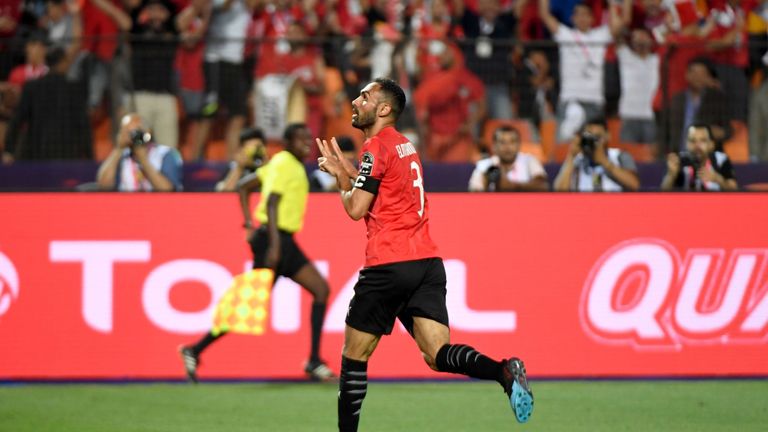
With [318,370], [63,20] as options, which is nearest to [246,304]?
[318,370]

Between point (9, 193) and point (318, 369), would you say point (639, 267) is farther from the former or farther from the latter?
point (9, 193)

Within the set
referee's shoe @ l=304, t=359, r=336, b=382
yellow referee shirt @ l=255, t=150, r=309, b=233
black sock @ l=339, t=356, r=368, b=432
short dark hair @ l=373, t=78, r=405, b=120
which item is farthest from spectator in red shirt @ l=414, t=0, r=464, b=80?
black sock @ l=339, t=356, r=368, b=432

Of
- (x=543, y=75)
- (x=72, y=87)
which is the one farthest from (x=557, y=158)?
(x=72, y=87)

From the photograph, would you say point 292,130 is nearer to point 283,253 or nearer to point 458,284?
point 283,253

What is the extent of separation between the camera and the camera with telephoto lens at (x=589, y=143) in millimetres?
12664

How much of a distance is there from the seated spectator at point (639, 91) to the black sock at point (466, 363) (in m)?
6.97

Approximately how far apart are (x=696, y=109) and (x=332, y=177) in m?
3.84

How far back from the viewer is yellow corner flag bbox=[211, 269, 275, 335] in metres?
11.3

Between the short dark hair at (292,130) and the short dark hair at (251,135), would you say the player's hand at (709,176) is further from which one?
the short dark hair at (251,135)

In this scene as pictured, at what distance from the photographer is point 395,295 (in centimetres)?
731

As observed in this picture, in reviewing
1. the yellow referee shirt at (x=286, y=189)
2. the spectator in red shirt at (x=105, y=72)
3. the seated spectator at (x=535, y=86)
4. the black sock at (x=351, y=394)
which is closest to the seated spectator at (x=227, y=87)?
the spectator in red shirt at (x=105, y=72)

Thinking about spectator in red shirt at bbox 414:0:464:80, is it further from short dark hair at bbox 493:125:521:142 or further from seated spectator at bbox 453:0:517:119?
short dark hair at bbox 493:125:521:142

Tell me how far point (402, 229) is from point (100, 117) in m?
7.26

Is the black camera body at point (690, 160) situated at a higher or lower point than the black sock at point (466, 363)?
higher
